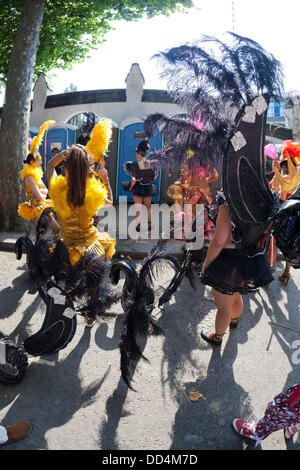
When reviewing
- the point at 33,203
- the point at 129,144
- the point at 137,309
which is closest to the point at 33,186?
the point at 33,203

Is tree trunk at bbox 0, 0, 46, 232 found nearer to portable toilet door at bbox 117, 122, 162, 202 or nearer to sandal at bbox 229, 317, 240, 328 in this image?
portable toilet door at bbox 117, 122, 162, 202

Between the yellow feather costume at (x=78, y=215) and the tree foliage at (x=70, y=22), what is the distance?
972 centimetres

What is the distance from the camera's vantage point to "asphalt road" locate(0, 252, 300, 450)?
231 centimetres

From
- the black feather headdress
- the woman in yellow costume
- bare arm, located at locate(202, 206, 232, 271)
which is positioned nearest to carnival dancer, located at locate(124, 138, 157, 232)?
the woman in yellow costume

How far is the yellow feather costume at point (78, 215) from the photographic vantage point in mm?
3285

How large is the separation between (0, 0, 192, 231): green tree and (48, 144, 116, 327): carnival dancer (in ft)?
14.9

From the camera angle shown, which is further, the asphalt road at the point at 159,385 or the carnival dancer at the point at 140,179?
the carnival dancer at the point at 140,179

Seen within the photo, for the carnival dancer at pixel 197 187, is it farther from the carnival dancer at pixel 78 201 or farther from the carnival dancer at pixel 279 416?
the carnival dancer at pixel 279 416

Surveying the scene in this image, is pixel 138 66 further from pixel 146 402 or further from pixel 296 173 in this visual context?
pixel 146 402

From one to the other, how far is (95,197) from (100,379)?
1627mm

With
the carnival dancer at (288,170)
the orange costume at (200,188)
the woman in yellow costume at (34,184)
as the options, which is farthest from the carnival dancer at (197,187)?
the woman in yellow costume at (34,184)

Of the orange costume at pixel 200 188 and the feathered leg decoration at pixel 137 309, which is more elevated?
the orange costume at pixel 200 188

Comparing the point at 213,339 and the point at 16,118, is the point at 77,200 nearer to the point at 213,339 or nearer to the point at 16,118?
the point at 213,339
